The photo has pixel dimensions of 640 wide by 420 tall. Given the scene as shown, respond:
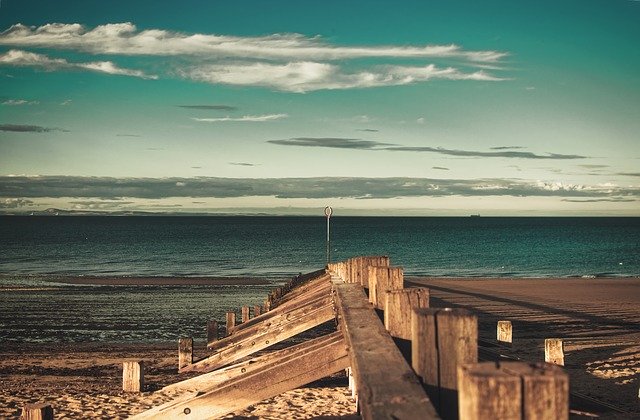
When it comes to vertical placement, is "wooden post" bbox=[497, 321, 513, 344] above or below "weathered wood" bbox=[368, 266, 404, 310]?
below

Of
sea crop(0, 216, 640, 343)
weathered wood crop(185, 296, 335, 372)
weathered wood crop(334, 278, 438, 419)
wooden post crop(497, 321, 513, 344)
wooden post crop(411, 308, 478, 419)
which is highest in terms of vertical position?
wooden post crop(411, 308, 478, 419)

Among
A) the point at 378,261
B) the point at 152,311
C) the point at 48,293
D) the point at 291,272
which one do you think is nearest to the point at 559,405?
the point at 378,261

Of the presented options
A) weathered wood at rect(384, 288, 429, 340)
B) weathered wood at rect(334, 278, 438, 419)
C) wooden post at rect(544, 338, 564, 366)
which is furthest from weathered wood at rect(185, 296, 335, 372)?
weathered wood at rect(384, 288, 429, 340)

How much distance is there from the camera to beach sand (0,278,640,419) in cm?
955

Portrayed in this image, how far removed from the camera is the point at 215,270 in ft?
155

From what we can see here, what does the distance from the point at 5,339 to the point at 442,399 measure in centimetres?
1672

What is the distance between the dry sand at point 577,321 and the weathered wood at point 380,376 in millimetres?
3928

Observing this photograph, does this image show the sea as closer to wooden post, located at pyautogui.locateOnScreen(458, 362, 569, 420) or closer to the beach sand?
the beach sand

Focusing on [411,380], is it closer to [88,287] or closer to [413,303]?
[413,303]

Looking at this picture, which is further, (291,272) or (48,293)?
(291,272)

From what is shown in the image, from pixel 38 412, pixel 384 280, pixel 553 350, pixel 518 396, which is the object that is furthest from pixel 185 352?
pixel 518 396

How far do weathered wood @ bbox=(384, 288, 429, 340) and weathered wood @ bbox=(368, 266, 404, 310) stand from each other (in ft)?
2.57

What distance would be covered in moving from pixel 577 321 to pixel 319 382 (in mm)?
10812

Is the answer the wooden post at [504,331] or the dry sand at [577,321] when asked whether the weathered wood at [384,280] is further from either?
the wooden post at [504,331]
